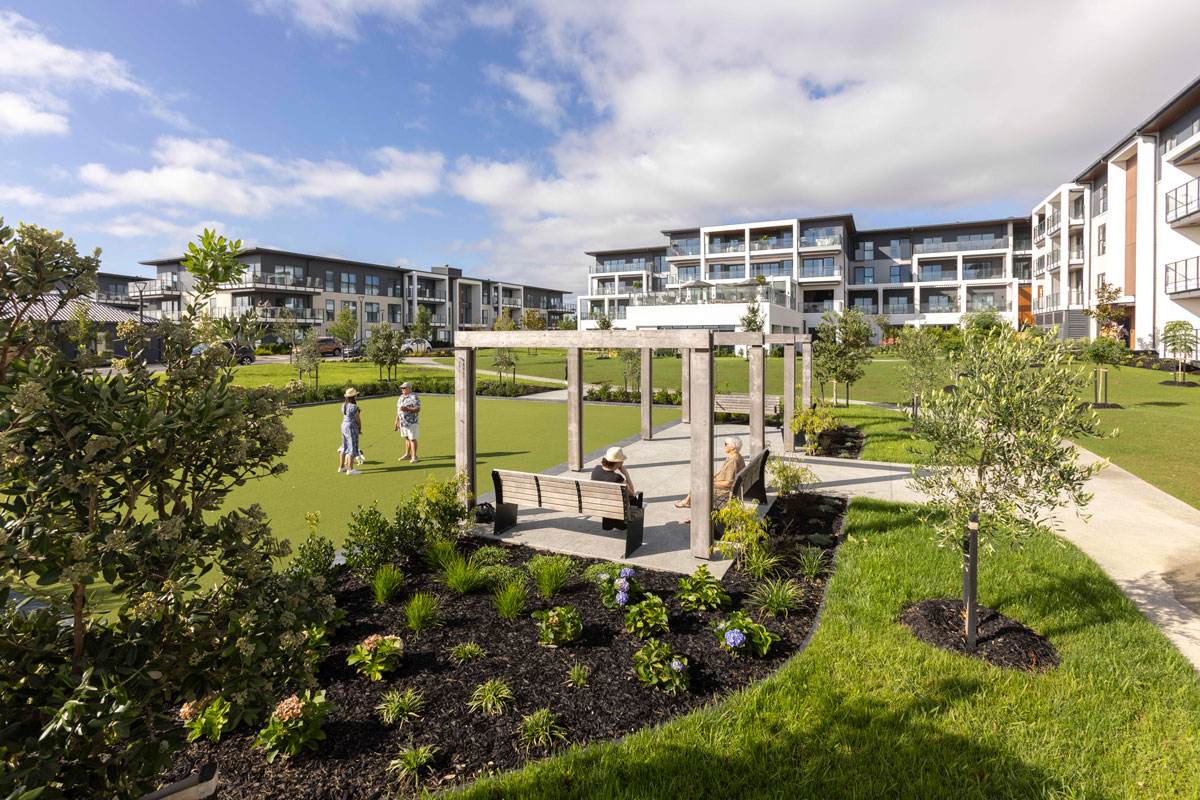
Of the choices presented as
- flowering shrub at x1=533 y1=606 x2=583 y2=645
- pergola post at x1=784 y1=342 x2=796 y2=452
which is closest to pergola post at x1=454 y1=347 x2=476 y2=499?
flowering shrub at x1=533 y1=606 x2=583 y2=645

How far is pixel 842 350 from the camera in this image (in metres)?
19.7

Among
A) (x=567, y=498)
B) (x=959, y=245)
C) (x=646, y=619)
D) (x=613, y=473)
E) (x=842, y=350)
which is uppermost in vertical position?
(x=959, y=245)

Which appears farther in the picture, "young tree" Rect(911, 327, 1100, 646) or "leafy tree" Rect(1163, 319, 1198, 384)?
"leafy tree" Rect(1163, 319, 1198, 384)

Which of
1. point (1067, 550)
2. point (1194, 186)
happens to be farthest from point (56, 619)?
point (1194, 186)

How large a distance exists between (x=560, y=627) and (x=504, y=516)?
10.3 ft

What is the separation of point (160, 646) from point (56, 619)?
0.36m

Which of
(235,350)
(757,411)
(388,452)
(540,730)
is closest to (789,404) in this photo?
(757,411)

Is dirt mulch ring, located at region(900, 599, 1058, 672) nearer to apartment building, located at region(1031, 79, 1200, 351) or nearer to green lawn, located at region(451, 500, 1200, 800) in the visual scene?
green lawn, located at region(451, 500, 1200, 800)

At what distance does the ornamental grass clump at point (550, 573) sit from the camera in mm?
6016

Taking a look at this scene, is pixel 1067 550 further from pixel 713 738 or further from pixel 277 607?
pixel 277 607

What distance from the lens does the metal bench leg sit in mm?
7992

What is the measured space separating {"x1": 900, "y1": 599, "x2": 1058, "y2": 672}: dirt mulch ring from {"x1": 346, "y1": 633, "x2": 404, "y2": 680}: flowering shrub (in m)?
4.44

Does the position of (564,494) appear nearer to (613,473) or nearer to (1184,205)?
(613,473)

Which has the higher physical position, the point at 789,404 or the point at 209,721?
the point at 789,404
